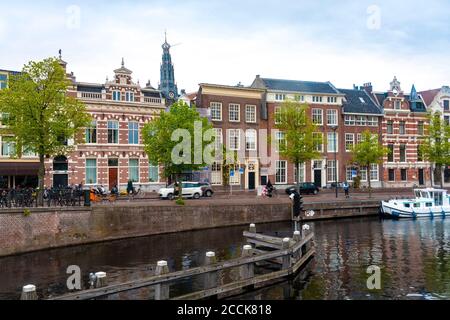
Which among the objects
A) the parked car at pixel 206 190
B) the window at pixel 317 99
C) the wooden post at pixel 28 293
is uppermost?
the window at pixel 317 99

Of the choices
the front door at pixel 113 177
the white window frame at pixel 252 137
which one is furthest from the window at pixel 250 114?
the front door at pixel 113 177

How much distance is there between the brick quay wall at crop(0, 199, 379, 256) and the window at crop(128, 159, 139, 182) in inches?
499

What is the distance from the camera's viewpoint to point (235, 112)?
5394 cm

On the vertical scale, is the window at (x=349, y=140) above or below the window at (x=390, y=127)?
below

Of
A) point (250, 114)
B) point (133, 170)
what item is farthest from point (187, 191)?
point (250, 114)

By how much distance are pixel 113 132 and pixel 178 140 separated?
12.7 meters

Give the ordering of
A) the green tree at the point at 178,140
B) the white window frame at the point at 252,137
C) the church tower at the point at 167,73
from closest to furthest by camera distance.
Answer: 1. the green tree at the point at 178,140
2. the white window frame at the point at 252,137
3. the church tower at the point at 167,73

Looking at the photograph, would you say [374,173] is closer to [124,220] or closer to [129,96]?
[129,96]

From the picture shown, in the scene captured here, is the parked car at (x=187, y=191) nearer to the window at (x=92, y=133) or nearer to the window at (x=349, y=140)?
the window at (x=92, y=133)

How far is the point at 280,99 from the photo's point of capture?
56312 millimetres

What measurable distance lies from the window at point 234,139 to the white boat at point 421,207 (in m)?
18.3

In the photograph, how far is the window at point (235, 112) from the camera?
53.7 meters
